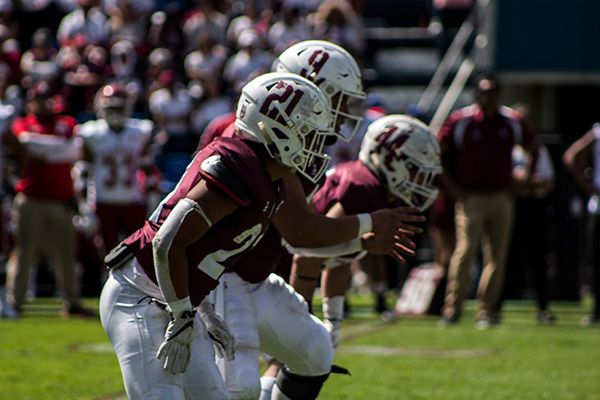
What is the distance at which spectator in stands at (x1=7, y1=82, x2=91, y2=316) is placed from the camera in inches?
453

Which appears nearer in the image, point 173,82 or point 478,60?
point 173,82

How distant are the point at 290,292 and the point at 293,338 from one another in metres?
0.21

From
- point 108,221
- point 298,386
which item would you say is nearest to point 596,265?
point 108,221

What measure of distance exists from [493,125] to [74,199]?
12.1ft

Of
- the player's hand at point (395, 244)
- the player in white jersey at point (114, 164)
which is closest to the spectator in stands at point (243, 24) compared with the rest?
the player in white jersey at point (114, 164)

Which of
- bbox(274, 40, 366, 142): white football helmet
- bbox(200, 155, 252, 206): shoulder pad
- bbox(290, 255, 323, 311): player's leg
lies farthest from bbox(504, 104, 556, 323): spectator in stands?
bbox(200, 155, 252, 206): shoulder pad

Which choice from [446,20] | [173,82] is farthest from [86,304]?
[446,20]

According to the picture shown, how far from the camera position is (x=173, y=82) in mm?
16141

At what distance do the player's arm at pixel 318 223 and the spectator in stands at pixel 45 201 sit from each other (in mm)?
6831

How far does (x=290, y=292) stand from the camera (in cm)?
544

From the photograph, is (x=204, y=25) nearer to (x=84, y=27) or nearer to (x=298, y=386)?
(x=84, y=27)

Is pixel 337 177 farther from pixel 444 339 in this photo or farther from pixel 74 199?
pixel 74 199

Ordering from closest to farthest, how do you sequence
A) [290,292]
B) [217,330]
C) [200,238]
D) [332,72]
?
[200,238] < [217,330] < [290,292] < [332,72]

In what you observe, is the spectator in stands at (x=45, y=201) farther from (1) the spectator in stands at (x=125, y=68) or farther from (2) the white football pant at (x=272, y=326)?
(2) the white football pant at (x=272, y=326)
